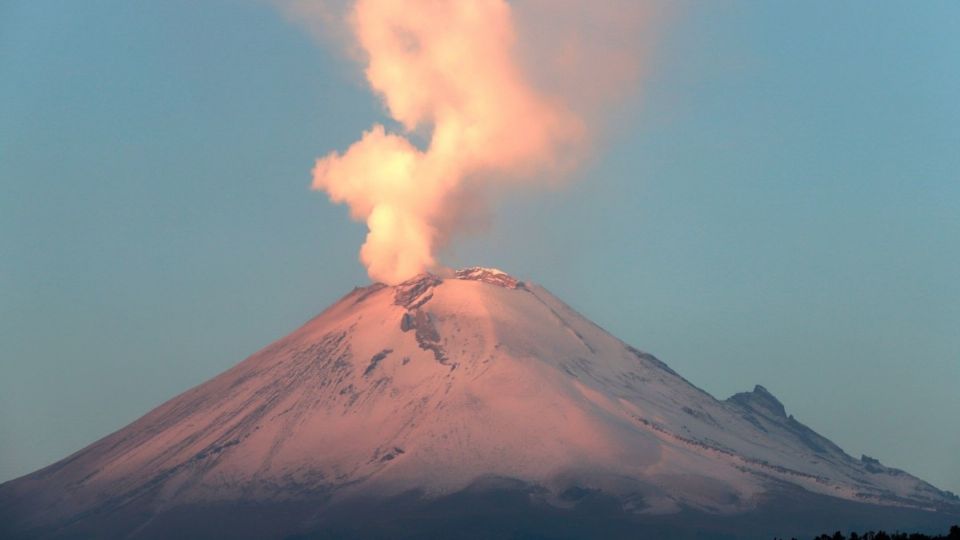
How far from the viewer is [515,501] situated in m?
200

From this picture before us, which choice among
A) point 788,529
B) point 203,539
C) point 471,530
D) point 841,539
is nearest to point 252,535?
point 203,539

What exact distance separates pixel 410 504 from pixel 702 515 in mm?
29072

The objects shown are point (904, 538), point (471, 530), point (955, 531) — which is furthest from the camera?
point (471, 530)

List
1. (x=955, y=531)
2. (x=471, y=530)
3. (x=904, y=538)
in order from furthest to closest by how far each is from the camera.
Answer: (x=471, y=530) → (x=904, y=538) → (x=955, y=531)

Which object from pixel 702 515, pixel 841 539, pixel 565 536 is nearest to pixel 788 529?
pixel 702 515

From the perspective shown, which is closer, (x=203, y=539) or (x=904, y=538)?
(x=904, y=538)

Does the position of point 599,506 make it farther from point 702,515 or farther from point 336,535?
point 336,535

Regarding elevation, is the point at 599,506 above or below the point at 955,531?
above

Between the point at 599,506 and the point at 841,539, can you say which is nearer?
the point at 841,539

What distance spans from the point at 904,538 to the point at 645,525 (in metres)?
82.8

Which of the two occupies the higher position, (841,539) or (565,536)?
(565,536)

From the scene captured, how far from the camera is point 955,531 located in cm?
10488

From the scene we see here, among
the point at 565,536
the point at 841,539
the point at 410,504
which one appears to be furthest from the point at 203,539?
the point at 841,539

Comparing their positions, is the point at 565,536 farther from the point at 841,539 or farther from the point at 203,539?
the point at 841,539
